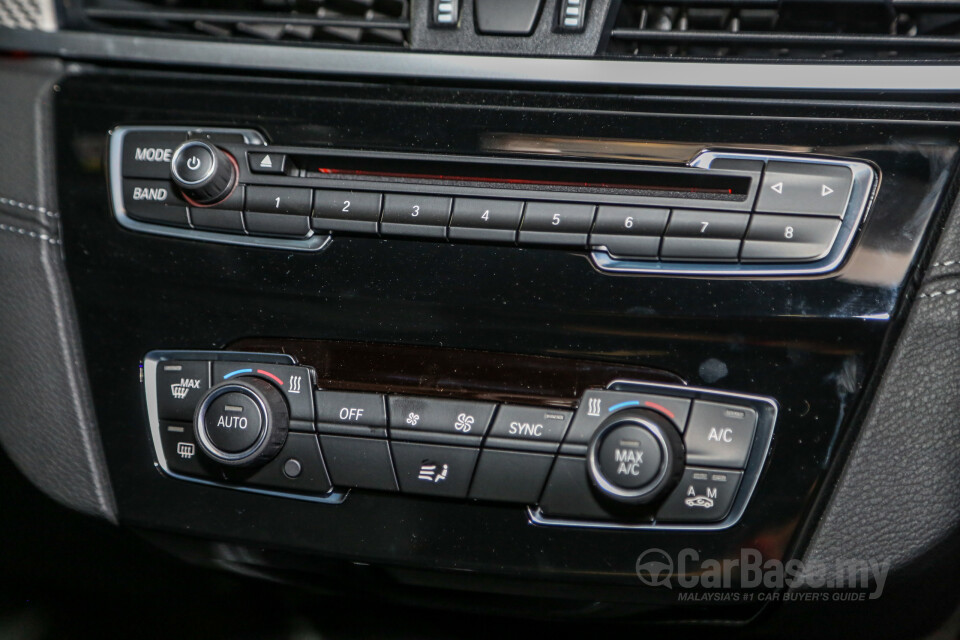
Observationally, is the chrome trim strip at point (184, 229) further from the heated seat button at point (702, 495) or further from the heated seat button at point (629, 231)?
the heated seat button at point (702, 495)

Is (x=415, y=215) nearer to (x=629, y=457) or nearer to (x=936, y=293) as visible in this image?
(x=629, y=457)

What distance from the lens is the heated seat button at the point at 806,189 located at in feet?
2.11

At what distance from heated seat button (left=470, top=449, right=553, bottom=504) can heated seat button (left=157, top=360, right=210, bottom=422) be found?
27cm

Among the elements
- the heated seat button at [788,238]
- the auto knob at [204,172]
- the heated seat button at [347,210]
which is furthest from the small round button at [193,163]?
the heated seat button at [788,238]

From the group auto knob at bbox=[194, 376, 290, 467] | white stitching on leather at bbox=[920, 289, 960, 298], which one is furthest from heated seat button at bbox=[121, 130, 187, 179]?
white stitching on leather at bbox=[920, 289, 960, 298]

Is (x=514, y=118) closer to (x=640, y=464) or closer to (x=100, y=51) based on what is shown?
(x=640, y=464)

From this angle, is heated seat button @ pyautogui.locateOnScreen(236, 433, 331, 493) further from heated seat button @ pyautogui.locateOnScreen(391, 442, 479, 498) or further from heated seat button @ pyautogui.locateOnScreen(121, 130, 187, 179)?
heated seat button @ pyautogui.locateOnScreen(121, 130, 187, 179)

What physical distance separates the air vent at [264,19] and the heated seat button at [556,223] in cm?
21

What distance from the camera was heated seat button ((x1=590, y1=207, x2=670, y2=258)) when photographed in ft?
2.15

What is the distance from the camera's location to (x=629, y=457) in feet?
2.10

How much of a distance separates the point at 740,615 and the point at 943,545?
175 millimetres

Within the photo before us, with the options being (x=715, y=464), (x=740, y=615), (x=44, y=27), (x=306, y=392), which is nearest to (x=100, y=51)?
(x=44, y=27)

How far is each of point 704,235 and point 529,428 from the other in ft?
0.70

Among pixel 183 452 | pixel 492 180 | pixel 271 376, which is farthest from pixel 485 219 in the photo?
pixel 183 452
